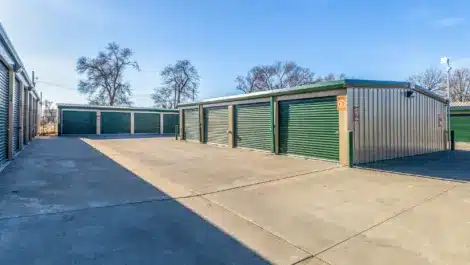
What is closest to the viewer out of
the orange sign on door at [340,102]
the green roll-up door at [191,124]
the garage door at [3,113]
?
the garage door at [3,113]

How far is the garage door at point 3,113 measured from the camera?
332 inches

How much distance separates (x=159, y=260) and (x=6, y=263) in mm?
1425

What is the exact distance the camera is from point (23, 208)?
4293 mm

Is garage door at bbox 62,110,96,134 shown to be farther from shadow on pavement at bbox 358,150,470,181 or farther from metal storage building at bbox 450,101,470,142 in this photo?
metal storage building at bbox 450,101,470,142

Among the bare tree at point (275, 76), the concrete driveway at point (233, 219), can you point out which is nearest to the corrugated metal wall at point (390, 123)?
the concrete driveway at point (233, 219)

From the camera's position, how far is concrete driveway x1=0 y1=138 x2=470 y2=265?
2859mm

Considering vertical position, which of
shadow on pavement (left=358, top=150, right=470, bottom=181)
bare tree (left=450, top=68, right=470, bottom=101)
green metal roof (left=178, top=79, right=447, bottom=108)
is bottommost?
shadow on pavement (left=358, top=150, right=470, bottom=181)

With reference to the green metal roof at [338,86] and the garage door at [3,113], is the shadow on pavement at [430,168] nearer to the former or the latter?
the green metal roof at [338,86]

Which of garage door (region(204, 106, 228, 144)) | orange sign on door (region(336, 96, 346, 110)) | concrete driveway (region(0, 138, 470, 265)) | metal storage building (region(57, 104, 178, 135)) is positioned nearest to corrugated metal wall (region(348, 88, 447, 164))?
orange sign on door (region(336, 96, 346, 110))

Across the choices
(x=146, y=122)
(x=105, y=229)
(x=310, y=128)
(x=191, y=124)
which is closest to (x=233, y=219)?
(x=105, y=229)

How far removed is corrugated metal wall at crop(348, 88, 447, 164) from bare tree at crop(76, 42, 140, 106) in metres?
36.3

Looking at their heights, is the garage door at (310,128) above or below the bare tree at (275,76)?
below

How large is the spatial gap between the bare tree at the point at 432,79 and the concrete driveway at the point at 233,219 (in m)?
38.7

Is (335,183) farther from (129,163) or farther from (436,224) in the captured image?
(129,163)
